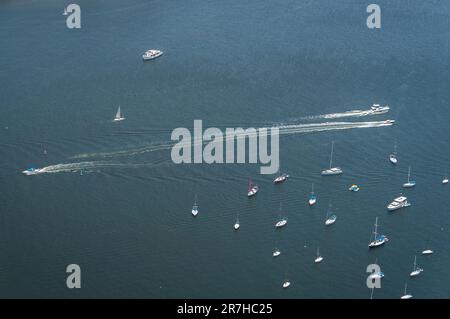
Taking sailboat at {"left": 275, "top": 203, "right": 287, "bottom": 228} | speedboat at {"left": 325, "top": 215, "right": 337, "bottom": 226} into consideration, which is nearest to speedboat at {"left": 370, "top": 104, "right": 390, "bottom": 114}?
speedboat at {"left": 325, "top": 215, "right": 337, "bottom": 226}

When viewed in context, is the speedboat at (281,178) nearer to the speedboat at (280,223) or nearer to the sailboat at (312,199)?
the sailboat at (312,199)

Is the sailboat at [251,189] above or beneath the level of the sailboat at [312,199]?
above

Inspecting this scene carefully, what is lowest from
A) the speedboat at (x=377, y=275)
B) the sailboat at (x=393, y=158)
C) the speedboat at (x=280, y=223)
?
the speedboat at (x=377, y=275)

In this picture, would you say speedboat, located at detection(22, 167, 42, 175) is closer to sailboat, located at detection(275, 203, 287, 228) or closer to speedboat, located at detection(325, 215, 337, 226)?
sailboat, located at detection(275, 203, 287, 228)

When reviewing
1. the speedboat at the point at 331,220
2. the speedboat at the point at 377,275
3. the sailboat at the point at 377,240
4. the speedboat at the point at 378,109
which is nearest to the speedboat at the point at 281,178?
the speedboat at the point at 331,220

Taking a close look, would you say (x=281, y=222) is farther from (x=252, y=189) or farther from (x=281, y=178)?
(x=281, y=178)

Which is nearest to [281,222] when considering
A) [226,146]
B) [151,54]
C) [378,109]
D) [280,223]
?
[280,223]

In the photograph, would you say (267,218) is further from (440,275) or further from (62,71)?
(62,71)

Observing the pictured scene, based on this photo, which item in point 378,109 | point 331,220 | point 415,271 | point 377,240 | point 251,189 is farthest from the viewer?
point 378,109
